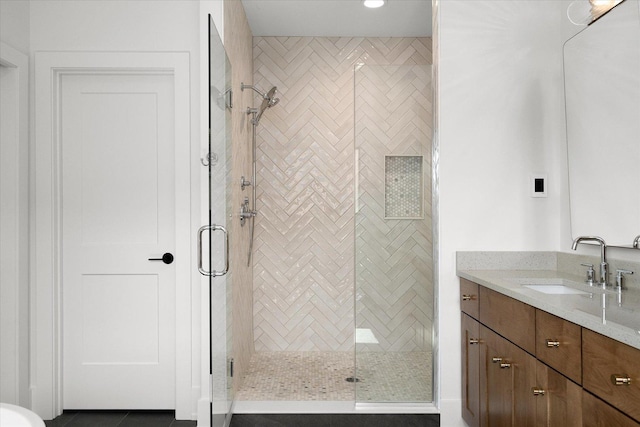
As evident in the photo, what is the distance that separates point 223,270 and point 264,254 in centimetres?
192

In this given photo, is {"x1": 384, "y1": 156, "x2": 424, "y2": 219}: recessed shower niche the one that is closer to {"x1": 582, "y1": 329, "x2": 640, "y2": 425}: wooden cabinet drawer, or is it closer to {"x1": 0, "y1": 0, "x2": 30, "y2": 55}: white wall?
{"x1": 582, "y1": 329, "x2": 640, "y2": 425}: wooden cabinet drawer

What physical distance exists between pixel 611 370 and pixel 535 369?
515 millimetres

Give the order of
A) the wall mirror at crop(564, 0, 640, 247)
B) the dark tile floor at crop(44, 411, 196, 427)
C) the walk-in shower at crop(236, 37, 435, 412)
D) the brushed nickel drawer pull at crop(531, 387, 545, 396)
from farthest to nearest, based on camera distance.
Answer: the walk-in shower at crop(236, 37, 435, 412), the dark tile floor at crop(44, 411, 196, 427), the wall mirror at crop(564, 0, 640, 247), the brushed nickel drawer pull at crop(531, 387, 545, 396)

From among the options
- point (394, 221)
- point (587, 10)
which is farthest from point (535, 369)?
point (587, 10)

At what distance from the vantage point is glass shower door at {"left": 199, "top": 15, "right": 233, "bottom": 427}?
2227 mm

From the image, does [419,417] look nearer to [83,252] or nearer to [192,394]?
[192,394]

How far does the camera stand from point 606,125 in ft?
7.61

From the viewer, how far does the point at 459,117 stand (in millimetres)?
2898

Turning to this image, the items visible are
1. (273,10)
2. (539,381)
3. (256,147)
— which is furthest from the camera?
(256,147)

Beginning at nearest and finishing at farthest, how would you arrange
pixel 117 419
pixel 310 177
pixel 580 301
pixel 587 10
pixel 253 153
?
pixel 580 301 → pixel 587 10 → pixel 117 419 → pixel 253 153 → pixel 310 177

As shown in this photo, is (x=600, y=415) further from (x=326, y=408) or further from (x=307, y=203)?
(x=307, y=203)

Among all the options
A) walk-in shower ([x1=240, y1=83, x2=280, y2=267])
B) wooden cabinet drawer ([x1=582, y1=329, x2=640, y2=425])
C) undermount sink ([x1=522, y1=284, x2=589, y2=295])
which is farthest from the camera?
walk-in shower ([x1=240, y1=83, x2=280, y2=267])

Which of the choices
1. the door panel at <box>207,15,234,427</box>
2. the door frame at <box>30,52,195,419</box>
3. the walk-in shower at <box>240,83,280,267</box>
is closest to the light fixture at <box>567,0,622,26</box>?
the door panel at <box>207,15,234,427</box>

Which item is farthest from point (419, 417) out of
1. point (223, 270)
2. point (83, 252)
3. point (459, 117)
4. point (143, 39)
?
point (143, 39)
